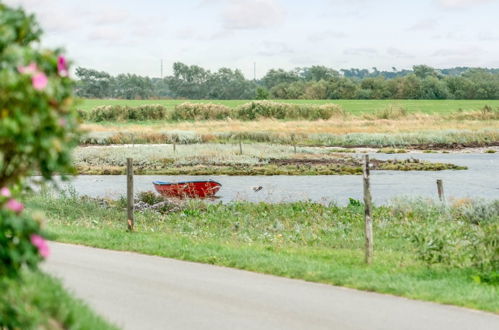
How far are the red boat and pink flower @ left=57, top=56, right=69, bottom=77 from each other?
1174 inches

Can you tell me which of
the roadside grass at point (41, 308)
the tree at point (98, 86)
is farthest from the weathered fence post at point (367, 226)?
the tree at point (98, 86)

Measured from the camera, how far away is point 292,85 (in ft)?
529

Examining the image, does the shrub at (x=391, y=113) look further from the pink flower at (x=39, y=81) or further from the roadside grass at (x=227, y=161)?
the pink flower at (x=39, y=81)

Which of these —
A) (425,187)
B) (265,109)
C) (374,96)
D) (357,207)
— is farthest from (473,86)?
(357,207)

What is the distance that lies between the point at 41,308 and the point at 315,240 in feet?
44.7

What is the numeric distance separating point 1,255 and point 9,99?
1.30m

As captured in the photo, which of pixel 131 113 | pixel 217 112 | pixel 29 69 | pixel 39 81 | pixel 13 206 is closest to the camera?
pixel 39 81

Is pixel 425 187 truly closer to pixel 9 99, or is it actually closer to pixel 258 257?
pixel 258 257

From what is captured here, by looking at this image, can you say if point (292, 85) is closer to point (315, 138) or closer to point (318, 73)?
point (318, 73)

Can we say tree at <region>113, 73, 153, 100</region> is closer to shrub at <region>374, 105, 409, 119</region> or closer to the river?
shrub at <region>374, 105, 409, 119</region>

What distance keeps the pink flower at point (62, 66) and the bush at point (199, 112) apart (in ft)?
339

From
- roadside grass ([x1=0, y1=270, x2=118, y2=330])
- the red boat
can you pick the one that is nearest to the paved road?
roadside grass ([x1=0, y1=270, x2=118, y2=330])

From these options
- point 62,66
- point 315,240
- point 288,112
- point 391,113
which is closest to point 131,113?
point 288,112

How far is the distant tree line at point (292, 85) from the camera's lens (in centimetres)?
15700
